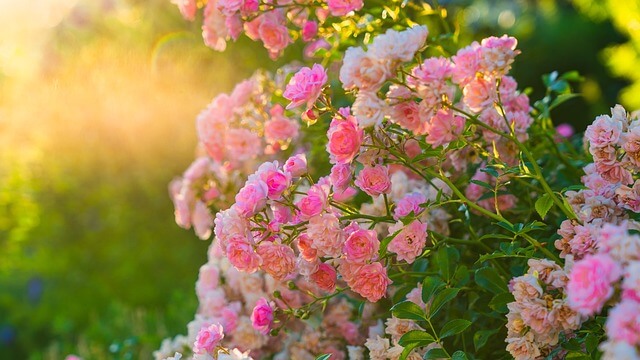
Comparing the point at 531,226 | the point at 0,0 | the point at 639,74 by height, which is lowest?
the point at 639,74

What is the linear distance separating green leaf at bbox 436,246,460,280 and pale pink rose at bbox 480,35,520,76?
389mm

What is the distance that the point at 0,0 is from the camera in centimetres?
709

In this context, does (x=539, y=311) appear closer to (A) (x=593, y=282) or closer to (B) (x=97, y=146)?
(A) (x=593, y=282)

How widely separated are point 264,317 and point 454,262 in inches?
17.4

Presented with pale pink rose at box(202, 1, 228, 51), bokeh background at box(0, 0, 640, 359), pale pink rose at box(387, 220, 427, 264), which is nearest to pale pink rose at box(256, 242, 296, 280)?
pale pink rose at box(387, 220, 427, 264)

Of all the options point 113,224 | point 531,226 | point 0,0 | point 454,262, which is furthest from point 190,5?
point 0,0

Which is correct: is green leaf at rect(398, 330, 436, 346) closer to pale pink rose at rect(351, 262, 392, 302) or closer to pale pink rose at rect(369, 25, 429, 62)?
pale pink rose at rect(351, 262, 392, 302)

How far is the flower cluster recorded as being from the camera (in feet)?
6.47

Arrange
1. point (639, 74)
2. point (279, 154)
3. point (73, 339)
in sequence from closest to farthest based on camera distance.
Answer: point (279, 154), point (73, 339), point (639, 74)

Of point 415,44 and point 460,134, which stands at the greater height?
point 415,44

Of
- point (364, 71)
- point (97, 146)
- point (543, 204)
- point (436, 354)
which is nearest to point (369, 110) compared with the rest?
point (364, 71)

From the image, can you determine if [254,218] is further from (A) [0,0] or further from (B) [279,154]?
(A) [0,0]

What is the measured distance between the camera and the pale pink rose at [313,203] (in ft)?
5.26

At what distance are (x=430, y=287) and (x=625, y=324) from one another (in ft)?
2.20
